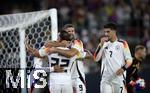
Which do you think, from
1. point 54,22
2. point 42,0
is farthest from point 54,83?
point 42,0

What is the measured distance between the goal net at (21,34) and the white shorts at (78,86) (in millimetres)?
1487

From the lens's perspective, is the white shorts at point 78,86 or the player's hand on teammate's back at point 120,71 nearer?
the player's hand on teammate's back at point 120,71

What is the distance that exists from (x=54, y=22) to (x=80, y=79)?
1726 mm

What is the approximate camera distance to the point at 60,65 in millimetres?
13367

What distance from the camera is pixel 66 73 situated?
13469 mm

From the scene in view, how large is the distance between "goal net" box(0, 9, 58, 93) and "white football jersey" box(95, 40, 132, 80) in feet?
4.70

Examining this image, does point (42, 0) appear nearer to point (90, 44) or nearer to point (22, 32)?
point (90, 44)

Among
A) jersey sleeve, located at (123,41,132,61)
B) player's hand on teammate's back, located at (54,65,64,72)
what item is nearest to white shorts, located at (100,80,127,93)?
jersey sleeve, located at (123,41,132,61)

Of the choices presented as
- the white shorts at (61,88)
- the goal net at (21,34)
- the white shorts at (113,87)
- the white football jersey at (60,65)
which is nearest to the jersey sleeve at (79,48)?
the white football jersey at (60,65)

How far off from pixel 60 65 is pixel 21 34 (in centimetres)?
273

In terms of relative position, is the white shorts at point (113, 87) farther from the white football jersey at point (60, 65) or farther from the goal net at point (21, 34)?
the goal net at point (21, 34)

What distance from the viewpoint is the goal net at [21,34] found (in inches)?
615

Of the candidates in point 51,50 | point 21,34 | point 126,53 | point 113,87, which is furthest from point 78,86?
point 21,34

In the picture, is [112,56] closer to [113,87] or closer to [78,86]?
[113,87]
